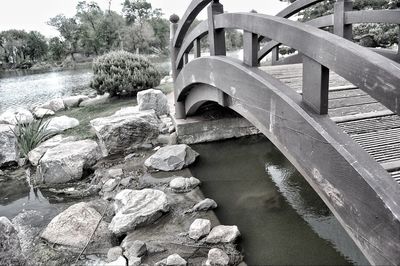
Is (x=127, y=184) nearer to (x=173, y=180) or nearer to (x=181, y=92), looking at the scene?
(x=173, y=180)

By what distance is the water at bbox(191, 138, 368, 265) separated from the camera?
3.08 m

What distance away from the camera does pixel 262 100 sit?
115 inches

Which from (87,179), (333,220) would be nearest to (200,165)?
(87,179)

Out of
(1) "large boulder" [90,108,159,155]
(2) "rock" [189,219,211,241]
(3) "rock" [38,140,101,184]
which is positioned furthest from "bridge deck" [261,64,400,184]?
(3) "rock" [38,140,101,184]

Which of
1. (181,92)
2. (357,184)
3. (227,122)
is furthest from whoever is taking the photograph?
(227,122)

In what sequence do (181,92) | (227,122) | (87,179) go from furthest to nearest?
(227,122) < (181,92) < (87,179)

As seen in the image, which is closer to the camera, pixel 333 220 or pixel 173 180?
pixel 333 220

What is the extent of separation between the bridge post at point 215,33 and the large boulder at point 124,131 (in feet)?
7.49

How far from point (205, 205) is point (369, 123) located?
2.07 m

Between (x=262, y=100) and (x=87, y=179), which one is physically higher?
(x=262, y=100)

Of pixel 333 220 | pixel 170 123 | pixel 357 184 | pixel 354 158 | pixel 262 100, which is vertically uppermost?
pixel 262 100

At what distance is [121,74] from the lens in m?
9.21

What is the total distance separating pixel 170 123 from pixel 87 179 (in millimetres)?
2452

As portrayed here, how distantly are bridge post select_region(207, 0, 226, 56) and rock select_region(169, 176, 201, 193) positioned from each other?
177 cm
